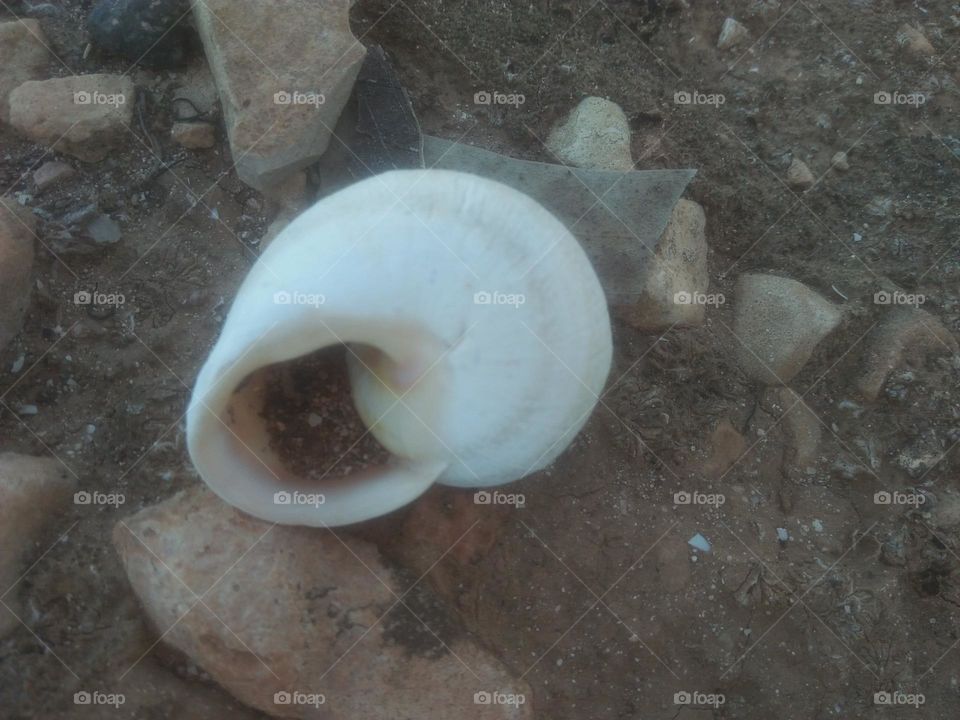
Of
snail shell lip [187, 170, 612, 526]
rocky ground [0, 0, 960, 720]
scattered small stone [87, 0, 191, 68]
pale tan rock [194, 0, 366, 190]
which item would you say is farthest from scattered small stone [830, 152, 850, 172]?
scattered small stone [87, 0, 191, 68]

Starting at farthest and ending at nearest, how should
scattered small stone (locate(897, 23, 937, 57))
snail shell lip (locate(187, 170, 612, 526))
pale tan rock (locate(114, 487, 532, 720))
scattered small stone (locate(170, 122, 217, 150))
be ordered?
scattered small stone (locate(897, 23, 937, 57)) → scattered small stone (locate(170, 122, 217, 150)) → pale tan rock (locate(114, 487, 532, 720)) → snail shell lip (locate(187, 170, 612, 526))

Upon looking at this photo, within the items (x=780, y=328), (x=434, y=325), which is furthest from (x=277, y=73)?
(x=780, y=328)

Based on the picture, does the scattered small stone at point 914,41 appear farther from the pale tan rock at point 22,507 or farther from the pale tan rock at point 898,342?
the pale tan rock at point 22,507

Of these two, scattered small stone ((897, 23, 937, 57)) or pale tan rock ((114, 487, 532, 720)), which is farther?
scattered small stone ((897, 23, 937, 57))

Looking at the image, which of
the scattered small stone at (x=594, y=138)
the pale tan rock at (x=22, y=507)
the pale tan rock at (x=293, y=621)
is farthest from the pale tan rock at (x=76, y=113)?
the scattered small stone at (x=594, y=138)

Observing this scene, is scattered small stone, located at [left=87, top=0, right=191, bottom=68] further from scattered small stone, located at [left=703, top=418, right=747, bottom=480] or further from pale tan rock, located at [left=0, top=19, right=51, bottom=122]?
scattered small stone, located at [left=703, top=418, right=747, bottom=480]

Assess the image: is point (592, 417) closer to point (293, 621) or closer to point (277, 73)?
point (293, 621)
